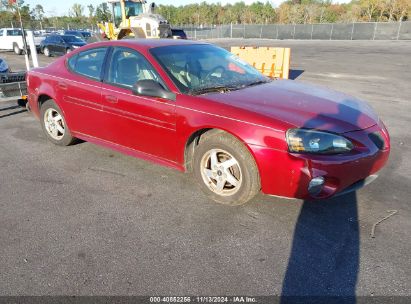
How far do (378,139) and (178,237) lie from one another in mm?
2124

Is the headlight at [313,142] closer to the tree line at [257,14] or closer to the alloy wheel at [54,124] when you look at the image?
the alloy wheel at [54,124]

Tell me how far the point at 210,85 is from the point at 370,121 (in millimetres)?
1683

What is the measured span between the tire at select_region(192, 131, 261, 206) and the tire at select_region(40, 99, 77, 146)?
2369 mm

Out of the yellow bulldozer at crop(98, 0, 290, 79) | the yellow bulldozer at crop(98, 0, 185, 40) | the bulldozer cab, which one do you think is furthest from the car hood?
the bulldozer cab

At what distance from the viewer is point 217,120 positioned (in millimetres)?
3211

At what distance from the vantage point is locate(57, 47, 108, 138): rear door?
4199 millimetres

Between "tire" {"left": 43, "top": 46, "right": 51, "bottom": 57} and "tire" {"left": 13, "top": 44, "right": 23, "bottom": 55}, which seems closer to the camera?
"tire" {"left": 43, "top": 46, "right": 51, "bottom": 57}

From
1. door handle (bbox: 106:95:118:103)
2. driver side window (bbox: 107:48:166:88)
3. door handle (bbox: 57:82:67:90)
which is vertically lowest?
door handle (bbox: 106:95:118:103)

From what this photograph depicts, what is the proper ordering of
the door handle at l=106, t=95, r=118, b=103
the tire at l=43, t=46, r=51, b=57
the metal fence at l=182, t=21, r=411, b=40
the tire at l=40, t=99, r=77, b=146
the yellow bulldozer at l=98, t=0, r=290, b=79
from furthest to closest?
1. the metal fence at l=182, t=21, r=411, b=40
2. the tire at l=43, t=46, r=51, b=57
3. the yellow bulldozer at l=98, t=0, r=290, b=79
4. the tire at l=40, t=99, r=77, b=146
5. the door handle at l=106, t=95, r=118, b=103

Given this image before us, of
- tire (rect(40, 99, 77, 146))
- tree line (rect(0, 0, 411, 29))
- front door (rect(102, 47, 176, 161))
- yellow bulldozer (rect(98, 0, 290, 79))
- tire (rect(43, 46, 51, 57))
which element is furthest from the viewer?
tree line (rect(0, 0, 411, 29))

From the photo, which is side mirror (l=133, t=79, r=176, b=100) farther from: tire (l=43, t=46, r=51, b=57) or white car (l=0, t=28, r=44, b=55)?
white car (l=0, t=28, r=44, b=55)

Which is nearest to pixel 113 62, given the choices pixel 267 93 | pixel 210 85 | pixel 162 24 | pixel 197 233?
pixel 210 85

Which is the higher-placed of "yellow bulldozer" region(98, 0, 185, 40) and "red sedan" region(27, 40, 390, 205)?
"yellow bulldozer" region(98, 0, 185, 40)

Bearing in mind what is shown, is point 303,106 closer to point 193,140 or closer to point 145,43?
point 193,140
